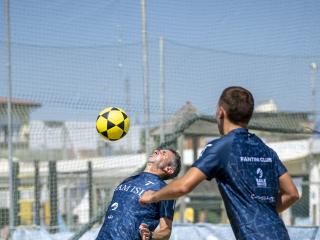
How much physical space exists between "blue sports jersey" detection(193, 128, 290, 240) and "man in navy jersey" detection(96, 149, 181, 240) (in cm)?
120

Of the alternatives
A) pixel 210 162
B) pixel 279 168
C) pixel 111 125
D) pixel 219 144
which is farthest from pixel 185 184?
pixel 111 125

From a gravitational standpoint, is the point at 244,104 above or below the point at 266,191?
above

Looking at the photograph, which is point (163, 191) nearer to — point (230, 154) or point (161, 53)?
point (230, 154)

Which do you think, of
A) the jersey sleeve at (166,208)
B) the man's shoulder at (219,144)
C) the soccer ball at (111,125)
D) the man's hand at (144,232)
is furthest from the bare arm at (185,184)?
the soccer ball at (111,125)

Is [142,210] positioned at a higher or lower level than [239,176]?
lower

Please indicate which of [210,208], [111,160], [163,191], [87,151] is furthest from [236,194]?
[87,151]

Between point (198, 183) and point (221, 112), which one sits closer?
point (198, 183)

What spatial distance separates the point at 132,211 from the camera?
525cm

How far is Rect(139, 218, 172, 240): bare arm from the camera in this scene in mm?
5051

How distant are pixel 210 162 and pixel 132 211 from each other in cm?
143

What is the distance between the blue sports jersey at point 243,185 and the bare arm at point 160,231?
1122mm

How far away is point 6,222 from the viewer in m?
12.2

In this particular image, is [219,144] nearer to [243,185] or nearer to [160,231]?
[243,185]

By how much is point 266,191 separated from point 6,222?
8.94 meters
